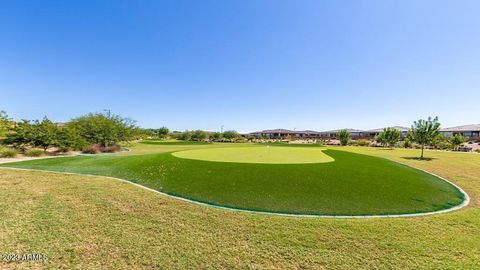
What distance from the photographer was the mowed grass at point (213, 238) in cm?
374

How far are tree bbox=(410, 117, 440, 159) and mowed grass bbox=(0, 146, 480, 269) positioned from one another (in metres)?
20.9

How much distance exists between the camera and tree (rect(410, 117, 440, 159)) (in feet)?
75.2

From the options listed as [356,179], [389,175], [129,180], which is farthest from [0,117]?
[389,175]

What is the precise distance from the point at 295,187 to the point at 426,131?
22948 millimetres

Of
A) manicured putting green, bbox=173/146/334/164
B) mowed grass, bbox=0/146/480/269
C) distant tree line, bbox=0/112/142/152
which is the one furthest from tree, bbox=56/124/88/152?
mowed grass, bbox=0/146/480/269

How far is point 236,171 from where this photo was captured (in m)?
11.2

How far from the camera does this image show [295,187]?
873 centimetres

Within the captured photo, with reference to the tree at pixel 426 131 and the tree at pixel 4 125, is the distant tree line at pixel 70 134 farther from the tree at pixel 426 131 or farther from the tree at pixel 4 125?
the tree at pixel 426 131

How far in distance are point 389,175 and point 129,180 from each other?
41.8ft

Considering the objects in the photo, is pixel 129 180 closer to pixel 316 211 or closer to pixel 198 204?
pixel 198 204

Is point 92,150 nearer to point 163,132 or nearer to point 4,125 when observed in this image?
point 4,125

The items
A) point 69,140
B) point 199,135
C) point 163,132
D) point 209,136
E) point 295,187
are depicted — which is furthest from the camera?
point 163,132

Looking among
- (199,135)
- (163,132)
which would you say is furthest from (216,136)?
(163,132)

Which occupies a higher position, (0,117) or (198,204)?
(0,117)
